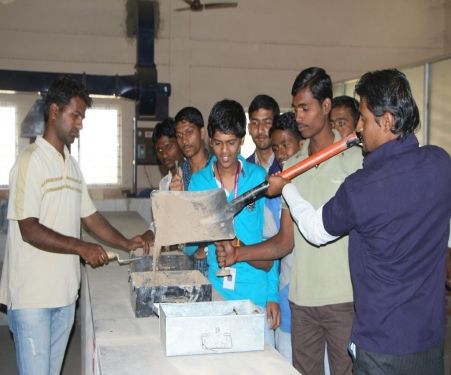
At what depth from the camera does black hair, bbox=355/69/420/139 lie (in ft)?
5.13

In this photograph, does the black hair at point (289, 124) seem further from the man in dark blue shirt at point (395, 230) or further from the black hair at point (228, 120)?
the man in dark blue shirt at point (395, 230)

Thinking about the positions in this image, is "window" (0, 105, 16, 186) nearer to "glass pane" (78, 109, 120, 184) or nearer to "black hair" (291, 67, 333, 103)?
"glass pane" (78, 109, 120, 184)

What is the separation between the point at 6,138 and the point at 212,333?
25.6 feet

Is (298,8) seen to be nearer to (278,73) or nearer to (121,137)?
(278,73)

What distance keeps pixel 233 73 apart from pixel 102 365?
8.16m

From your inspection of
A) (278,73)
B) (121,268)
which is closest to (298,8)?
(278,73)

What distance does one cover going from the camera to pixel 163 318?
1.45 m

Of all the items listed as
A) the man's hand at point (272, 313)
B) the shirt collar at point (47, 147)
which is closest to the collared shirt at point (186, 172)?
the shirt collar at point (47, 147)

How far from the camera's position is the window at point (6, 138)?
834 cm

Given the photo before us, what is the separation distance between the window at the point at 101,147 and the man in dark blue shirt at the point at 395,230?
7.48 meters

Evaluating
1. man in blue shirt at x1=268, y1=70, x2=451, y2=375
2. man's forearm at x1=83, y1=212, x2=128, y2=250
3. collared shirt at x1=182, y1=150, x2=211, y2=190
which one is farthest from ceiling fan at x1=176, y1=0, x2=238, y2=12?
man in blue shirt at x1=268, y1=70, x2=451, y2=375

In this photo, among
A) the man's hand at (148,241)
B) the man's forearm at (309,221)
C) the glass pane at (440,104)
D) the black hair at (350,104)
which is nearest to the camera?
the man's forearm at (309,221)

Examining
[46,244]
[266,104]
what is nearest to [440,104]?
[266,104]

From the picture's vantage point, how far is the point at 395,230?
5.02ft
